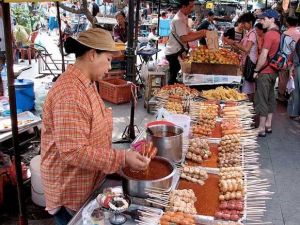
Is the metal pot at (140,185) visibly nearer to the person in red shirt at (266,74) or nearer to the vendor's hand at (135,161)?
the vendor's hand at (135,161)

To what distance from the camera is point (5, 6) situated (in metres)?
2.19

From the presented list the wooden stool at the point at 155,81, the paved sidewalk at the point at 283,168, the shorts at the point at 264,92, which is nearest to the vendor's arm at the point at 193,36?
the wooden stool at the point at 155,81

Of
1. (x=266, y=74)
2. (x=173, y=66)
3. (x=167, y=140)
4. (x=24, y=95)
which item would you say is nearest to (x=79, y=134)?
(x=167, y=140)

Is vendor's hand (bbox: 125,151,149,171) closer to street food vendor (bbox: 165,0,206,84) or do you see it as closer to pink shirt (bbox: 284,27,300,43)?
street food vendor (bbox: 165,0,206,84)

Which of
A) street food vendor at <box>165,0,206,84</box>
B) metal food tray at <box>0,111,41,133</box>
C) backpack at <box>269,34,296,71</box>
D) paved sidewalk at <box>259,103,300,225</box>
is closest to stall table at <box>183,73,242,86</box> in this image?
backpack at <box>269,34,296,71</box>

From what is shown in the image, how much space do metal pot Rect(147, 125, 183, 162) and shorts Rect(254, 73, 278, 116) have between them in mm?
3943

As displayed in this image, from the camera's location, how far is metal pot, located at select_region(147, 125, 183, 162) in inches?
103

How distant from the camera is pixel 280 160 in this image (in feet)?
18.3

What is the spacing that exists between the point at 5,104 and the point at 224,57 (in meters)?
3.84

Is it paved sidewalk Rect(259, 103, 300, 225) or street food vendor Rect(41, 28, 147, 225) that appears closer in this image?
street food vendor Rect(41, 28, 147, 225)

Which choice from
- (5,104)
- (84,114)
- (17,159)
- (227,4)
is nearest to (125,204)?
(84,114)

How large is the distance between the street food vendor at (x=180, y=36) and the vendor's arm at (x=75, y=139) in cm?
525

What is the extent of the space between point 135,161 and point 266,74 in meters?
4.85

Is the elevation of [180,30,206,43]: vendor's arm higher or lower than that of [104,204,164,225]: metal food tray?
higher
